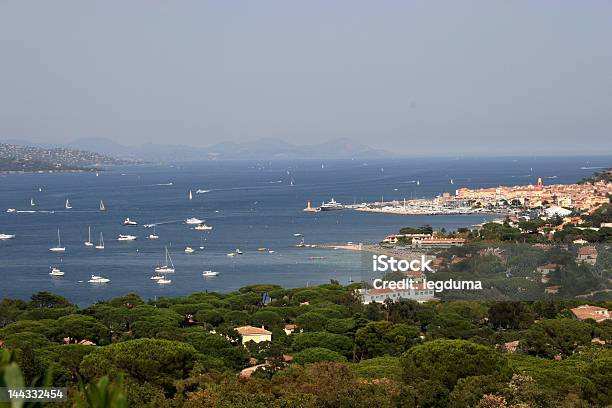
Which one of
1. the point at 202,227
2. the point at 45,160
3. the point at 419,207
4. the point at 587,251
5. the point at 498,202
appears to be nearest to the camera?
the point at 587,251

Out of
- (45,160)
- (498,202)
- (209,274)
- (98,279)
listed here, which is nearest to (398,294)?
(209,274)

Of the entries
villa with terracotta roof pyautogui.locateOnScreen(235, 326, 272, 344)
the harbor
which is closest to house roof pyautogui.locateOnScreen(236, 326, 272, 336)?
villa with terracotta roof pyautogui.locateOnScreen(235, 326, 272, 344)

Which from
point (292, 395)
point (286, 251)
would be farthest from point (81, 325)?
point (286, 251)

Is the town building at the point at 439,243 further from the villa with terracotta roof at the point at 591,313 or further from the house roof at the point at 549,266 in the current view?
the house roof at the point at 549,266

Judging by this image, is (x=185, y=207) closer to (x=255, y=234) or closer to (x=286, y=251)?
(x=255, y=234)

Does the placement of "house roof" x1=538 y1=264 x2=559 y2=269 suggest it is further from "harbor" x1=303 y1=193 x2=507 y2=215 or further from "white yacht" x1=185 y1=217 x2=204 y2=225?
"harbor" x1=303 y1=193 x2=507 y2=215

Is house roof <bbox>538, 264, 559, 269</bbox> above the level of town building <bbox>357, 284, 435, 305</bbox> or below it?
above

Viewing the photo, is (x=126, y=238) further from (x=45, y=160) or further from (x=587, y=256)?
(x=45, y=160)
